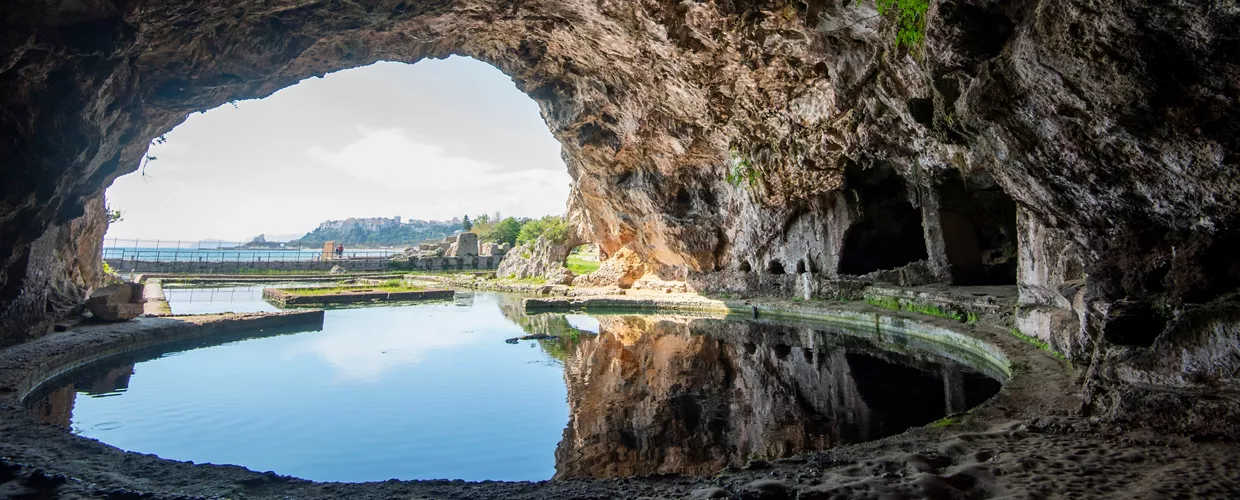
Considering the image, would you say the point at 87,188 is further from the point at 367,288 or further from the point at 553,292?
the point at 553,292

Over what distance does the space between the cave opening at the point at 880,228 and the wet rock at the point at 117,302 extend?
61.0 ft

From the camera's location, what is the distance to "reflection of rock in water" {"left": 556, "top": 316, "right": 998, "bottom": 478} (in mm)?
5754

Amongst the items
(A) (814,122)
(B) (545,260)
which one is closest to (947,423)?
(A) (814,122)

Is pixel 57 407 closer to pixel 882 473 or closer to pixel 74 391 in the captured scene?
pixel 74 391

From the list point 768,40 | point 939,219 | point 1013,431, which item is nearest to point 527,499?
point 1013,431

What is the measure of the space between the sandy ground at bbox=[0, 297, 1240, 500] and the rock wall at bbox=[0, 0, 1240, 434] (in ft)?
2.61

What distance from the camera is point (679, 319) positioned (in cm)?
1845

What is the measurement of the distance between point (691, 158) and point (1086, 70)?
17.3 metres

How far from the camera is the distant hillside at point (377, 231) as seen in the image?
14125cm

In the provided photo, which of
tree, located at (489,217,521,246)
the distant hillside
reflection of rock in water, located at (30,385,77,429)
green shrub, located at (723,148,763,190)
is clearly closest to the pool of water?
reflection of rock in water, located at (30,385,77,429)

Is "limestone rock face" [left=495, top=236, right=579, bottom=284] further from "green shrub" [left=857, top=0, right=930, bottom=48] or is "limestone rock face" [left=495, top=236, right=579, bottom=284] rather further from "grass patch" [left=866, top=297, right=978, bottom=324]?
"green shrub" [left=857, top=0, right=930, bottom=48]

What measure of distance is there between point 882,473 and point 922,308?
10.7 meters

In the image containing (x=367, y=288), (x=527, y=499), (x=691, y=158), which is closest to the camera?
(x=527, y=499)

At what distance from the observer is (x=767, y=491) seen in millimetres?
3600
